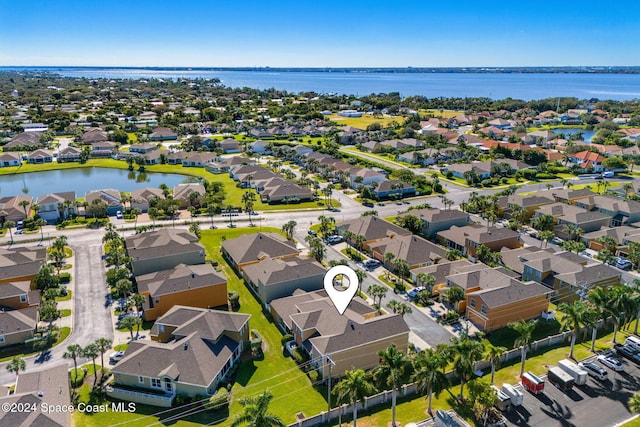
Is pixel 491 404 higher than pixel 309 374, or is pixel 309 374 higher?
pixel 491 404

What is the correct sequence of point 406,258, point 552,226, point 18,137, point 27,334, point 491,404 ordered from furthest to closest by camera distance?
point 18,137 < point 552,226 < point 406,258 < point 27,334 < point 491,404

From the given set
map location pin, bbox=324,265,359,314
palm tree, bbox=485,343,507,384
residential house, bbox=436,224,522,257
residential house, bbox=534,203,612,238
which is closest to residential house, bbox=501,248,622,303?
residential house, bbox=436,224,522,257

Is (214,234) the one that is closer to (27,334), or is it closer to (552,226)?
(27,334)

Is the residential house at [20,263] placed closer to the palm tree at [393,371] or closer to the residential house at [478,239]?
the palm tree at [393,371]

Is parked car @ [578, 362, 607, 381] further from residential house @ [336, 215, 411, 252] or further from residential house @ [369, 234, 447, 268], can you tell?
residential house @ [336, 215, 411, 252]

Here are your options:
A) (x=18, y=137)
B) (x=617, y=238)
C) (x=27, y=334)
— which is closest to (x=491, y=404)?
(x=27, y=334)

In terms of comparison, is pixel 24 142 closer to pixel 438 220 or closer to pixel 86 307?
pixel 86 307

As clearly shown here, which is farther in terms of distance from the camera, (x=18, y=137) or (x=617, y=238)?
(x=18, y=137)

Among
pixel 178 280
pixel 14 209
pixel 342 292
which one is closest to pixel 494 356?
pixel 342 292
